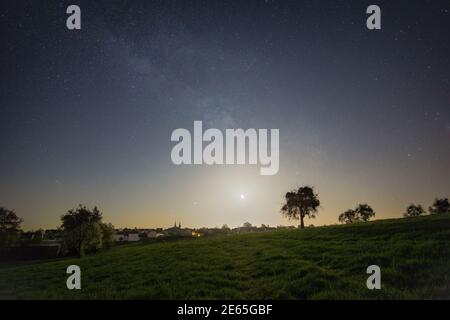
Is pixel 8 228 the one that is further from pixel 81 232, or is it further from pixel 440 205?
pixel 440 205

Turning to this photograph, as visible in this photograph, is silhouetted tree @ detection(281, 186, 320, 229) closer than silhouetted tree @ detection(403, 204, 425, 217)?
Yes

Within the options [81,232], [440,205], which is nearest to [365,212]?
[440,205]

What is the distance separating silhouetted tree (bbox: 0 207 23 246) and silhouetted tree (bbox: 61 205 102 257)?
19279 millimetres

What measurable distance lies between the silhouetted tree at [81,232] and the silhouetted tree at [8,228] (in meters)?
19.3

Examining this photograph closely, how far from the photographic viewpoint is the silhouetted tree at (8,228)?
6588 cm

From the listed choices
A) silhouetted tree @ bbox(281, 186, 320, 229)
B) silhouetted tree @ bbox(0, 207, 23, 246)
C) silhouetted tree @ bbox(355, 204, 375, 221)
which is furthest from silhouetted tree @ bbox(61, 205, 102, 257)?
silhouetted tree @ bbox(355, 204, 375, 221)

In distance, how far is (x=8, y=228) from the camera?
71.1 meters

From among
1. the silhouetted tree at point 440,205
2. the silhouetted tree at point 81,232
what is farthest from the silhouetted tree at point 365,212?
the silhouetted tree at point 81,232

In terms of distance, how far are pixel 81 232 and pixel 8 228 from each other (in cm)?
3344

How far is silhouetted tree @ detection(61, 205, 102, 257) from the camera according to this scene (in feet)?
170

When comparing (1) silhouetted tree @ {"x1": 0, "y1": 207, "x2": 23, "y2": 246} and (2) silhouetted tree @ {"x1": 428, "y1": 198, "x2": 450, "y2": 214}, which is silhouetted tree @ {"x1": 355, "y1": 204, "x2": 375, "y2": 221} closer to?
(2) silhouetted tree @ {"x1": 428, "y1": 198, "x2": 450, "y2": 214}

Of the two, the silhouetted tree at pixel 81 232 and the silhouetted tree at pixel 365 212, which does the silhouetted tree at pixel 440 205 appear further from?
the silhouetted tree at pixel 81 232
